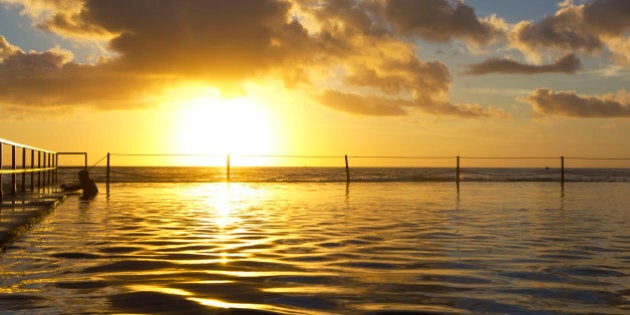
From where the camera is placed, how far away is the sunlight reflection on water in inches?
159

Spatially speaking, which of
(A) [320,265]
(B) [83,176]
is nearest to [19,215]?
(A) [320,265]

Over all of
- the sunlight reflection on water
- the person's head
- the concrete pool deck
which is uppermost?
the person's head

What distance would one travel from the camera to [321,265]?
18.2ft

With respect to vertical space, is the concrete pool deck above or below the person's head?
below

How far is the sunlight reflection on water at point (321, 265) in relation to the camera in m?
4.04

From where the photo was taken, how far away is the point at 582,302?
4.07 meters

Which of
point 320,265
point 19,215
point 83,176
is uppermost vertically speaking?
point 83,176

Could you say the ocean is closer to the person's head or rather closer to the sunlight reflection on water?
the sunlight reflection on water

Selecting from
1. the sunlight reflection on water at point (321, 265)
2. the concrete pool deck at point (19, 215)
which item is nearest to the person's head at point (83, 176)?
the concrete pool deck at point (19, 215)

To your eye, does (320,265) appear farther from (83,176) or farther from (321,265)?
(83,176)

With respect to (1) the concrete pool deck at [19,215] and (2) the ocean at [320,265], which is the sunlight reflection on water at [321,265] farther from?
(1) the concrete pool deck at [19,215]

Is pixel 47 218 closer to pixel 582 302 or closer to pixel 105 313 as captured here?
pixel 105 313

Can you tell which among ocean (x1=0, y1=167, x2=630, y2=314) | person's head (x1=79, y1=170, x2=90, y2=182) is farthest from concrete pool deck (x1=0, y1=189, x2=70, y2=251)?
person's head (x1=79, y1=170, x2=90, y2=182)

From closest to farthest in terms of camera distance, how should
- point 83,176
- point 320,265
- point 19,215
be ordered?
point 320,265, point 19,215, point 83,176
